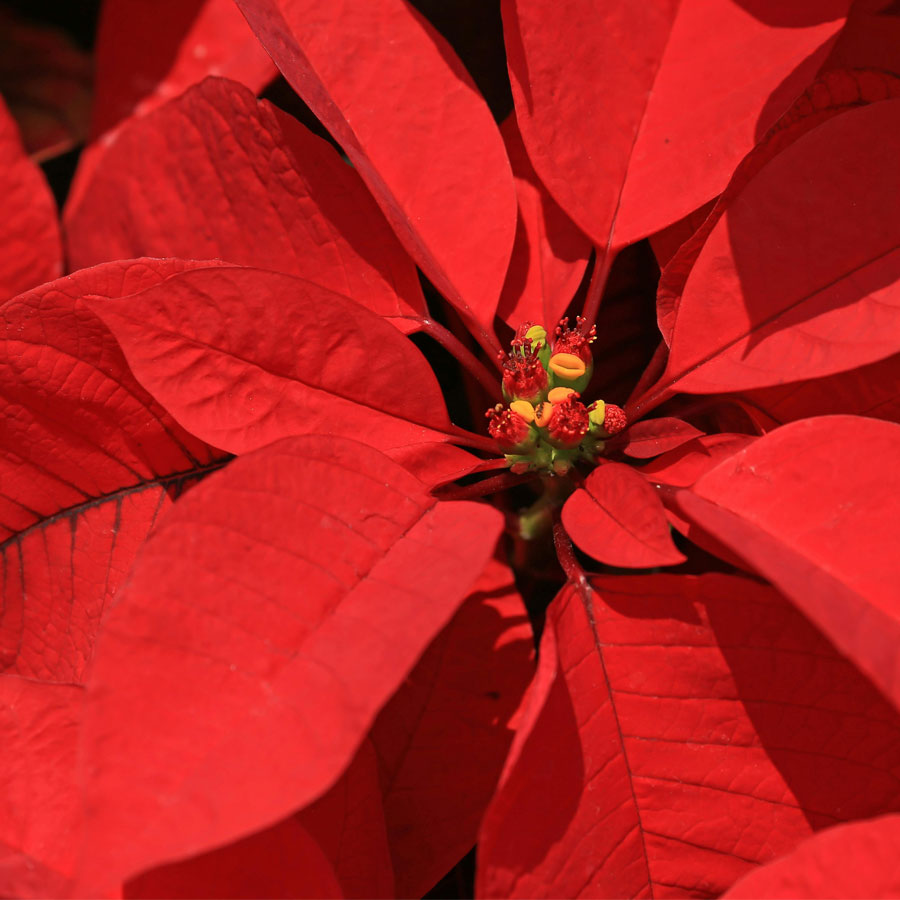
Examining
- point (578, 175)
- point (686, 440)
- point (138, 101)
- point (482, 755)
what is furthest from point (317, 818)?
point (138, 101)

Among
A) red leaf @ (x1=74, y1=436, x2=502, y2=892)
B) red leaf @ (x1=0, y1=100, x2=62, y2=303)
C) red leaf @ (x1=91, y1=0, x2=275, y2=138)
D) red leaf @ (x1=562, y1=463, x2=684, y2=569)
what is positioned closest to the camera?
red leaf @ (x1=74, y1=436, x2=502, y2=892)

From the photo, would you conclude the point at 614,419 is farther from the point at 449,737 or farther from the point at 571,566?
the point at 449,737

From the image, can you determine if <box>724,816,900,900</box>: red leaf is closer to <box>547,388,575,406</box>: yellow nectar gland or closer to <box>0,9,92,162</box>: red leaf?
<box>547,388,575,406</box>: yellow nectar gland

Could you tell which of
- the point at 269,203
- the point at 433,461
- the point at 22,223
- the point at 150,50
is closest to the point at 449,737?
the point at 433,461

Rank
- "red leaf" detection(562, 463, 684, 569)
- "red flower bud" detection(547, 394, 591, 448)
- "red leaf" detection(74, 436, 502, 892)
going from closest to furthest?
"red leaf" detection(74, 436, 502, 892), "red leaf" detection(562, 463, 684, 569), "red flower bud" detection(547, 394, 591, 448)

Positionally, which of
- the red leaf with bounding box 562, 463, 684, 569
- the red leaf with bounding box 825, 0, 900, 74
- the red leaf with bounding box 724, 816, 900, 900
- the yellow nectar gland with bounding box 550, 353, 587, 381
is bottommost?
the red leaf with bounding box 724, 816, 900, 900

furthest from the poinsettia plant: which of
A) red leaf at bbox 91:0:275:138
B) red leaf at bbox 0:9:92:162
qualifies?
red leaf at bbox 0:9:92:162
